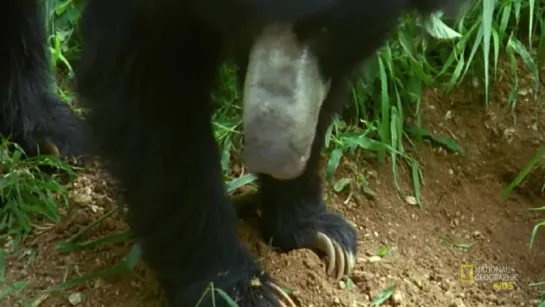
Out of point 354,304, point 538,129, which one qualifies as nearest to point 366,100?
point 538,129

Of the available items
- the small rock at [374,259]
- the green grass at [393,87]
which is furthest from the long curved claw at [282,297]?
the green grass at [393,87]

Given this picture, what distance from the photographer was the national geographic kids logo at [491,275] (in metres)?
2.00

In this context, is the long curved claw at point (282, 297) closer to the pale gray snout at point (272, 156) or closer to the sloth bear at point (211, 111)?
the sloth bear at point (211, 111)

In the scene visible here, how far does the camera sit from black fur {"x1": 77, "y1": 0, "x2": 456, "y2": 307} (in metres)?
1.35

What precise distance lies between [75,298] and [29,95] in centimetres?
68

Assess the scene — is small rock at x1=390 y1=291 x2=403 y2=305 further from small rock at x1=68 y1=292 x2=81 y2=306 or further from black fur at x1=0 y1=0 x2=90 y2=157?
black fur at x1=0 y1=0 x2=90 y2=157

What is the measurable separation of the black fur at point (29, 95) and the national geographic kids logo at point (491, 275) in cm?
97

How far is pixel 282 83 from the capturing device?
127cm

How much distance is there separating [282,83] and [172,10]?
0.88 ft

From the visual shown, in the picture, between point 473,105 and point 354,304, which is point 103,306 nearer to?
point 354,304

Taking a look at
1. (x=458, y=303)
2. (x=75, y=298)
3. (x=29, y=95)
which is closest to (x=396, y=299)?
(x=458, y=303)

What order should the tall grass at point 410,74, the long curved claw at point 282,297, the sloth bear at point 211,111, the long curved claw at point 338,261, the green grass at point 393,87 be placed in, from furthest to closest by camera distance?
the tall grass at point 410,74 → the green grass at point 393,87 → the long curved claw at point 338,261 → the long curved claw at point 282,297 → the sloth bear at point 211,111

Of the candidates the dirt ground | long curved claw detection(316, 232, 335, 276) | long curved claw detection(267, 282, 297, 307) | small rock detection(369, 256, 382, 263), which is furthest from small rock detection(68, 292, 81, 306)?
small rock detection(369, 256, 382, 263)

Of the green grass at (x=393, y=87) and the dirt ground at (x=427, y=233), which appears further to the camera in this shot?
the green grass at (x=393, y=87)
